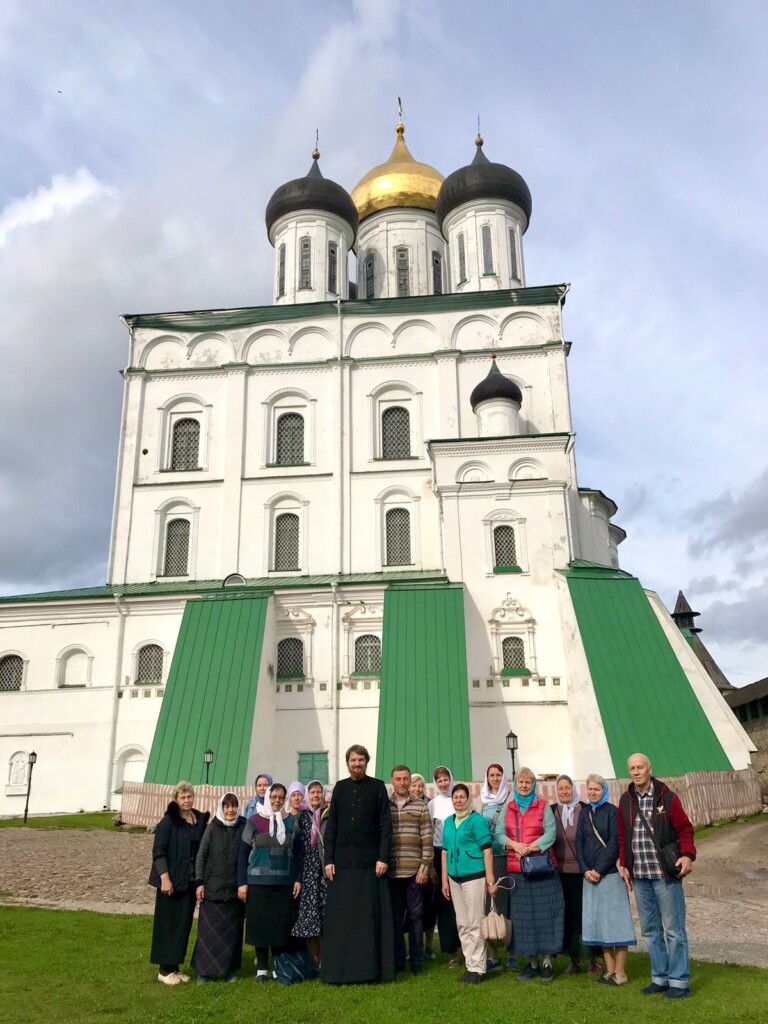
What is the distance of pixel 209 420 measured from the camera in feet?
80.3

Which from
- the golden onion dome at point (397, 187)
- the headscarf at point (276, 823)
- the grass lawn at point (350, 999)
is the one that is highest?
the golden onion dome at point (397, 187)

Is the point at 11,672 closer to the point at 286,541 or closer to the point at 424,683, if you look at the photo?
the point at 286,541

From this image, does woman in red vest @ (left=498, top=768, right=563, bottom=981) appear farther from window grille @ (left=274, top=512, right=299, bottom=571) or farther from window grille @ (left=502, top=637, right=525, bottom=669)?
window grille @ (left=274, top=512, right=299, bottom=571)

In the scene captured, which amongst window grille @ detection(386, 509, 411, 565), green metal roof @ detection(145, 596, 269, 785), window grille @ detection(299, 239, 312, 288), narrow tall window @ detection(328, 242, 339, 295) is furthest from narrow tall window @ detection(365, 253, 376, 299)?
green metal roof @ detection(145, 596, 269, 785)

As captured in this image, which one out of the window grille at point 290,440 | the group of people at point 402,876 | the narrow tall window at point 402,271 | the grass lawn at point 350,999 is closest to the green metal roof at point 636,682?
the window grille at point 290,440

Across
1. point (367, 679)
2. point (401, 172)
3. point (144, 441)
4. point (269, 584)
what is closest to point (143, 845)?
point (367, 679)

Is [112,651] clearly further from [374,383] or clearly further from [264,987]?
[264,987]

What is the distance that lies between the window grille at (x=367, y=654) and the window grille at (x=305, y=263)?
11862 millimetres

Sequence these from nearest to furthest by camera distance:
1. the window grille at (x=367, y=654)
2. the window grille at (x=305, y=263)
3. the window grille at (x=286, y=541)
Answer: the window grille at (x=367, y=654)
the window grille at (x=286, y=541)
the window grille at (x=305, y=263)

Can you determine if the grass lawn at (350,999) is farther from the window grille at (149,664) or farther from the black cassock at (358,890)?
the window grille at (149,664)

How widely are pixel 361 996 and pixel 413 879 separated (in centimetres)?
97

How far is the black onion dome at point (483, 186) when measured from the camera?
A: 1057 inches

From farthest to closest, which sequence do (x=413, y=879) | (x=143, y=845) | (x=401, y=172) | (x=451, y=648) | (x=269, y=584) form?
(x=401, y=172), (x=269, y=584), (x=451, y=648), (x=143, y=845), (x=413, y=879)

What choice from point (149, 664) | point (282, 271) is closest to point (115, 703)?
point (149, 664)
